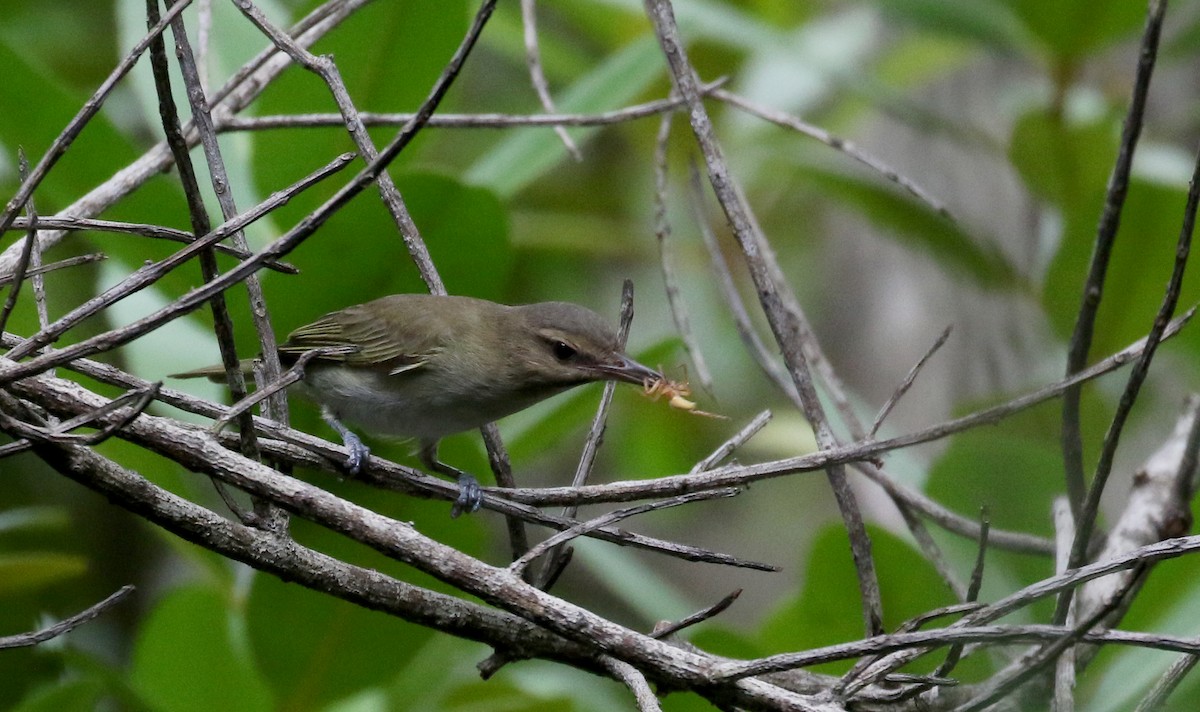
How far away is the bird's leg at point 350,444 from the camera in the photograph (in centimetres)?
202

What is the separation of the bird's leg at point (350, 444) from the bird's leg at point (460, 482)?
0.16 m

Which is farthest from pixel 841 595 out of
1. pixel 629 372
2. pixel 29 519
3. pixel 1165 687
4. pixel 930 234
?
pixel 29 519

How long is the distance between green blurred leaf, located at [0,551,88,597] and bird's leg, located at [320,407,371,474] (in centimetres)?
62

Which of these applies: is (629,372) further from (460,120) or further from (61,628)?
(61,628)

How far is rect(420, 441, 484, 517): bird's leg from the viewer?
2229 millimetres

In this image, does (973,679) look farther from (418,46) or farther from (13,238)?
(13,238)

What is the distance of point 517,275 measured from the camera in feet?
19.0

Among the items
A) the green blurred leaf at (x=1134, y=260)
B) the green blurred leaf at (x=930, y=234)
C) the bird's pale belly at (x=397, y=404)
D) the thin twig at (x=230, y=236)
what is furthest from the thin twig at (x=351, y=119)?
the green blurred leaf at (x=930, y=234)

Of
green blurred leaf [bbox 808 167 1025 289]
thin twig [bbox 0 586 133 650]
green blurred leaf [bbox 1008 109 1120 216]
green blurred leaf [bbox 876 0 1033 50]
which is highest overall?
green blurred leaf [bbox 876 0 1033 50]

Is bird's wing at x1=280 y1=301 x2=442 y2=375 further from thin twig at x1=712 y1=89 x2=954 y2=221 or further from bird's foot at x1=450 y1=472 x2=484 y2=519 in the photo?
thin twig at x1=712 y1=89 x2=954 y2=221

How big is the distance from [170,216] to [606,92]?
138cm

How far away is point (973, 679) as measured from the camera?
2.22 meters

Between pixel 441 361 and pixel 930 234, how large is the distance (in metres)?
1.67

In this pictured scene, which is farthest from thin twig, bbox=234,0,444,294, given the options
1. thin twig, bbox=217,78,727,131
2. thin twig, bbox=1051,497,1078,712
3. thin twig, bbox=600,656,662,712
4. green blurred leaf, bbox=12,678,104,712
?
thin twig, bbox=1051,497,1078,712
